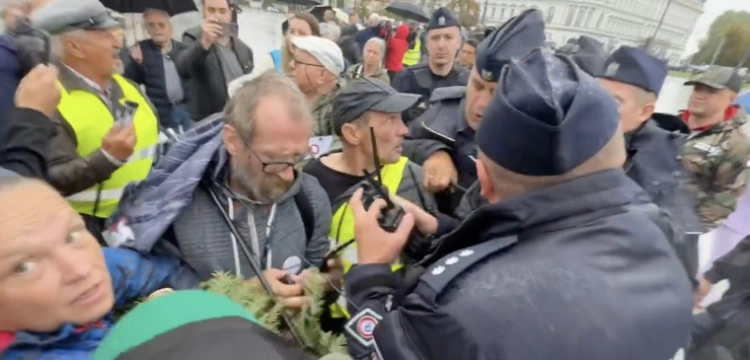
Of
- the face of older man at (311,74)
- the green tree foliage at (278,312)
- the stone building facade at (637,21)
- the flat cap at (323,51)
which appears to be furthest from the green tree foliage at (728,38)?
the green tree foliage at (278,312)

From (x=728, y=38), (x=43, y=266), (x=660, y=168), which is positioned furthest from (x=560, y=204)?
(x=728, y=38)

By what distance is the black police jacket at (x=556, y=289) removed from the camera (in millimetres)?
968

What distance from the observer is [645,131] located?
2.65m

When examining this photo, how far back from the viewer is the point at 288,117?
186cm

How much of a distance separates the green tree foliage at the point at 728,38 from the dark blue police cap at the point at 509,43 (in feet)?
9.44

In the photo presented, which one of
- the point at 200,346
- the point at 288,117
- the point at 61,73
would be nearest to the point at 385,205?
the point at 288,117

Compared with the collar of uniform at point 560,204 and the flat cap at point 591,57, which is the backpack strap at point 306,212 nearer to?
the collar of uniform at point 560,204

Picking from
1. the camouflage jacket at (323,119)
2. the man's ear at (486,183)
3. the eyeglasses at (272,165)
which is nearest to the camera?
the man's ear at (486,183)

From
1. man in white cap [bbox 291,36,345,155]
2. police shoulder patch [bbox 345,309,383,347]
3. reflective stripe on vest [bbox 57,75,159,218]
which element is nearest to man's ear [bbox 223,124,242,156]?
reflective stripe on vest [bbox 57,75,159,218]

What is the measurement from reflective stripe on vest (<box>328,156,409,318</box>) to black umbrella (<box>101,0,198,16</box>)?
3.77 metres

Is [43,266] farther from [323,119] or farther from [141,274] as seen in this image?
[323,119]

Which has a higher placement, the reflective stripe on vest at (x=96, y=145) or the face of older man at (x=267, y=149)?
the face of older man at (x=267, y=149)

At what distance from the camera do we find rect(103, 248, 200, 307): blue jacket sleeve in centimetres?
149

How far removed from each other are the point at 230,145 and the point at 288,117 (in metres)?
0.24
